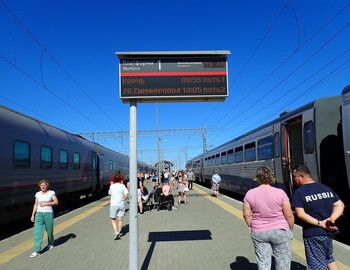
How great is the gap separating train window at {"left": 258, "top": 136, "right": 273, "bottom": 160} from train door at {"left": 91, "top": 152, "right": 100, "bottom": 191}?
9.99 meters

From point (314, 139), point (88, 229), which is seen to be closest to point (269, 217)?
point (314, 139)

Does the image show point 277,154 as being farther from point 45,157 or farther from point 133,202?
point 45,157

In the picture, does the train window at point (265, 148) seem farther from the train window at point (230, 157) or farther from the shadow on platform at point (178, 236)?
the train window at point (230, 157)

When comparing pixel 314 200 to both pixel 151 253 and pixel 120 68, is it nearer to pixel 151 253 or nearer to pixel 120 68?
pixel 120 68

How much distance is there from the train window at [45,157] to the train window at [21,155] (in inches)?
42.6

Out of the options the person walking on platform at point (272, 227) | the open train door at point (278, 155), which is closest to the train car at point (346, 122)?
the open train door at point (278, 155)

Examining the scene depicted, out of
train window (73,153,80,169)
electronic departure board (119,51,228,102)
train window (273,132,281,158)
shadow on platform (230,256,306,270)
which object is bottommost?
shadow on platform (230,256,306,270)

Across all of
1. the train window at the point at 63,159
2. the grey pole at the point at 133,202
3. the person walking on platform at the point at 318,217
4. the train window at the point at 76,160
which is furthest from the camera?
the train window at the point at 76,160

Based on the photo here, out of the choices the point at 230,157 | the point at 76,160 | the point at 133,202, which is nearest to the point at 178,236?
the point at 133,202

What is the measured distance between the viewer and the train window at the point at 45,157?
1111cm

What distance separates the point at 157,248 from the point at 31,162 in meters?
5.38

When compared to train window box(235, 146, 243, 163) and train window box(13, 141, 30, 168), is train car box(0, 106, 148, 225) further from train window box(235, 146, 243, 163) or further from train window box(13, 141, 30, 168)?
train window box(235, 146, 243, 163)

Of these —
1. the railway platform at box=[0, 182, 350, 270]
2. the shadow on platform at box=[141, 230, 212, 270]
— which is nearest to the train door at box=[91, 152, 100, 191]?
the railway platform at box=[0, 182, 350, 270]

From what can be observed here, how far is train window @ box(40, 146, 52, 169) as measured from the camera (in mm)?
11109
